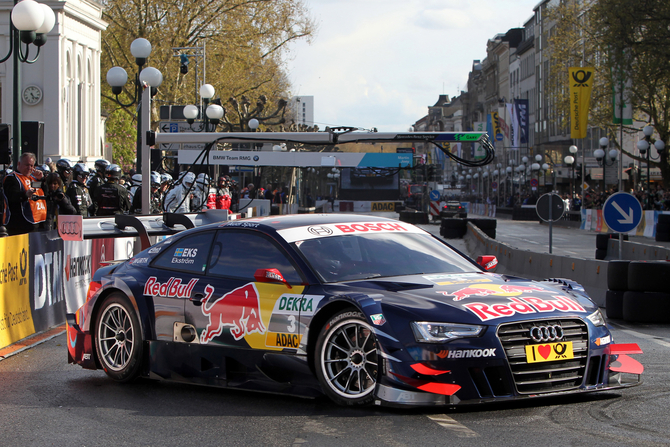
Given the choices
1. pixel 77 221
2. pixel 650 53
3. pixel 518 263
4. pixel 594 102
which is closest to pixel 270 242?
pixel 77 221

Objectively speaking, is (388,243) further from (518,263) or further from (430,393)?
(518,263)

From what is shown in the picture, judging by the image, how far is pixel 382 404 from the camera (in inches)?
219

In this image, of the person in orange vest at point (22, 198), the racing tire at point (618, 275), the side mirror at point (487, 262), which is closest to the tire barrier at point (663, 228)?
→ the racing tire at point (618, 275)

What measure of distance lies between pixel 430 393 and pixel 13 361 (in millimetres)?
4673

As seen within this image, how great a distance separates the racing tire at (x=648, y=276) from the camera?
11.2 meters

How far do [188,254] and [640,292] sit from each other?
6.58 m

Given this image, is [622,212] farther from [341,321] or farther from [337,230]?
[341,321]

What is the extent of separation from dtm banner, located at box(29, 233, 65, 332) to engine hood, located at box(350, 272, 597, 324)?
5.46 meters

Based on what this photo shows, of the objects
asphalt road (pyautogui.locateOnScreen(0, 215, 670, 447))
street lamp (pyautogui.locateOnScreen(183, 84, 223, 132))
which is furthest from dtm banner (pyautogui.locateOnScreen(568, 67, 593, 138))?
asphalt road (pyautogui.locateOnScreen(0, 215, 670, 447))

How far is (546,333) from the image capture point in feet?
18.2

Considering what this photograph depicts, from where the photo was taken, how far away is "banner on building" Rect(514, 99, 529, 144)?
67.7 metres

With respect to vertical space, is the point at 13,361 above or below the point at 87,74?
below

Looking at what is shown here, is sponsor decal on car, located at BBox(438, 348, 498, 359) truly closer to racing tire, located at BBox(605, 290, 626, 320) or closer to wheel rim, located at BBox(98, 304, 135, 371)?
wheel rim, located at BBox(98, 304, 135, 371)

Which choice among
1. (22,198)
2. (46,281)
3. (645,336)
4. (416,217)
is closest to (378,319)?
(645,336)
